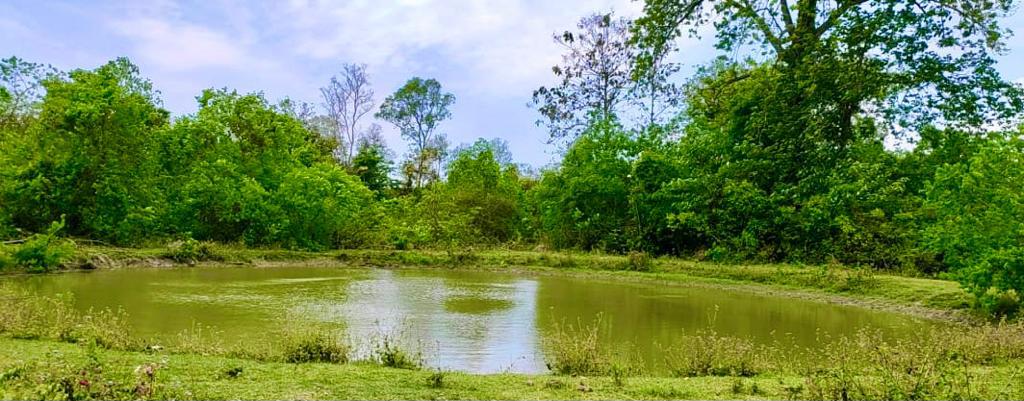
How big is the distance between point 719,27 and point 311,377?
1055 cm

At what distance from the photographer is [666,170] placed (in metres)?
27.4

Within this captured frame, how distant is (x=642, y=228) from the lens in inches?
1076

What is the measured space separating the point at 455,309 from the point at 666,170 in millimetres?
15908

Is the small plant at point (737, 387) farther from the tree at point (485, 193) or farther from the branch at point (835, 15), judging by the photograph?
the tree at point (485, 193)

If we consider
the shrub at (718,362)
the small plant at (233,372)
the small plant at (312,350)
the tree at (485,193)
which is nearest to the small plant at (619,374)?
the shrub at (718,362)

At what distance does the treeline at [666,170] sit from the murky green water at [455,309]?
303 centimetres

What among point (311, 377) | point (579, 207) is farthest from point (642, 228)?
point (311, 377)

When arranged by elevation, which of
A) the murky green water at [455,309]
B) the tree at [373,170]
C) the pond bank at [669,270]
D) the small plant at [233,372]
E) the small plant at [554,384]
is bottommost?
the murky green water at [455,309]

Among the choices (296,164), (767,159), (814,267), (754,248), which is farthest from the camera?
(296,164)

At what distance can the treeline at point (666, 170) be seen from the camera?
12367 mm

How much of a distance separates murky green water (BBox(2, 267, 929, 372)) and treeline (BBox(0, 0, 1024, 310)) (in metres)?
3.03

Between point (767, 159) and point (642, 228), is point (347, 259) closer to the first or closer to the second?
point (642, 228)

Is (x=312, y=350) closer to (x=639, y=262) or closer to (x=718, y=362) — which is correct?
(x=718, y=362)

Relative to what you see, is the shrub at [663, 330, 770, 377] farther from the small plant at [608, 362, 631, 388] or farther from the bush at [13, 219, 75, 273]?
the bush at [13, 219, 75, 273]
